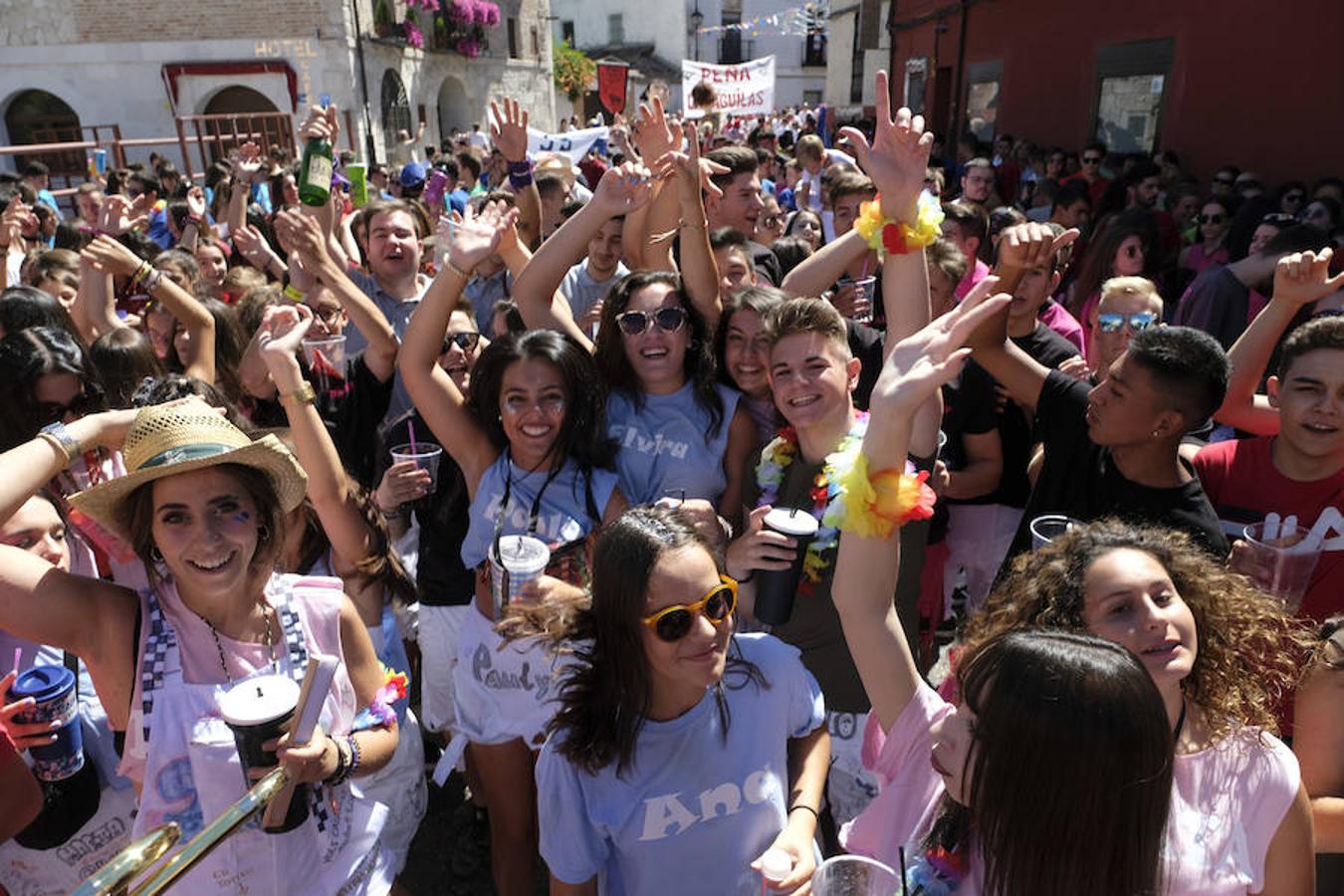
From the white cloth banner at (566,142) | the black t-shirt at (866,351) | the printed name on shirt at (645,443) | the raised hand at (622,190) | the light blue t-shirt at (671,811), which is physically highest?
the white cloth banner at (566,142)

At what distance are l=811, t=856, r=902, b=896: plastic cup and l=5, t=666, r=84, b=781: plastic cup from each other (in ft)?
5.49

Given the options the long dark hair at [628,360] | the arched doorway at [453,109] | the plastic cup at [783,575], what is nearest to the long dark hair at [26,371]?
the long dark hair at [628,360]

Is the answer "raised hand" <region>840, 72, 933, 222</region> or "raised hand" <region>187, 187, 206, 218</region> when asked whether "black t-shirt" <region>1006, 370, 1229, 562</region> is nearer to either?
"raised hand" <region>840, 72, 933, 222</region>

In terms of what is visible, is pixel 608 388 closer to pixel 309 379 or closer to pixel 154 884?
pixel 309 379

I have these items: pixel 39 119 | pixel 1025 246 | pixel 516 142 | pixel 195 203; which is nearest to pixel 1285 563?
pixel 1025 246

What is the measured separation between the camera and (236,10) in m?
21.5

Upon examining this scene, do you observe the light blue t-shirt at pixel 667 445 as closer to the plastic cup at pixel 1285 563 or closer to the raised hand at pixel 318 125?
the plastic cup at pixel 1285 563

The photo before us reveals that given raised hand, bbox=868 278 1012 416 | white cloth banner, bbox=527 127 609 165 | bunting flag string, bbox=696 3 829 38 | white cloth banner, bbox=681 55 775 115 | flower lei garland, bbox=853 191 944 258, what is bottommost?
raised hand, bbox=868 278 1012 416

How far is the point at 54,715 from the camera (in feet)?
6.35

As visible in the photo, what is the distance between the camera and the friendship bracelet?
1863 millimetres

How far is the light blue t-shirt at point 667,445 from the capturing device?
3.00 metres

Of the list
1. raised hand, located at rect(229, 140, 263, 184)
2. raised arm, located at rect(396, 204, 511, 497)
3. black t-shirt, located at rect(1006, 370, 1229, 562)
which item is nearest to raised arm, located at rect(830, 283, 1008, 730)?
black t-shirt, located at rect(1006, 370, 1229, 562)

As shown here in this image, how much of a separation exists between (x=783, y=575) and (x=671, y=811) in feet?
2.18

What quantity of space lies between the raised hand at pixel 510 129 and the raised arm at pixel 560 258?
57.7 inches
